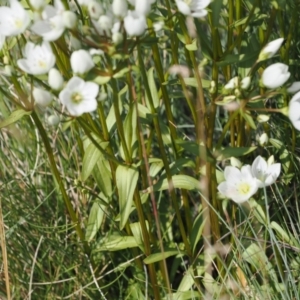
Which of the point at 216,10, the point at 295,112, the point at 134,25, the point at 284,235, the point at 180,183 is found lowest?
the point at 284,235

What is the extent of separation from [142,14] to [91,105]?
0.26 m

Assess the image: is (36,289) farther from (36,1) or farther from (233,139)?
(36,1)

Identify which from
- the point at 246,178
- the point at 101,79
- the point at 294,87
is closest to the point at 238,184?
the point at 246,178

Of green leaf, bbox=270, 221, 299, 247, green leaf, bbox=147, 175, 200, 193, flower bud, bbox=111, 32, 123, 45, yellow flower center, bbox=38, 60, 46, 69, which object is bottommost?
green leaf, bbox=270, 221, 299, 247

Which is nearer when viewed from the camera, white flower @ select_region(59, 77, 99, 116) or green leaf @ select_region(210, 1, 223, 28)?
white flower @ select_region(59, 77, 99, 116)

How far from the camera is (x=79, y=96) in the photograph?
5.21 ft

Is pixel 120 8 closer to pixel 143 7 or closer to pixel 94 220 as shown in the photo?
pixel 143 7

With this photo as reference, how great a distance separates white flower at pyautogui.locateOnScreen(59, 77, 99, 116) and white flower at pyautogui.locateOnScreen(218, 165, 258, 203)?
0.53 meters

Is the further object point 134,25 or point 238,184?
point 238,184

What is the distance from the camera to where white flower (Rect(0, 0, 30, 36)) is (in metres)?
1.67

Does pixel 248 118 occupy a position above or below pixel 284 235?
above

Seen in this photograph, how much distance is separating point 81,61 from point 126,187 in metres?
0.52

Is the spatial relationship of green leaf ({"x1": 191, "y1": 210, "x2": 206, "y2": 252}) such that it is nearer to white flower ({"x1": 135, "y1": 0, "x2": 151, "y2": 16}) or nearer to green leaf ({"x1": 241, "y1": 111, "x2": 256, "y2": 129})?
green leaf ({"x1": 241, "y1": 111, "x2": 256, "y2": 129})

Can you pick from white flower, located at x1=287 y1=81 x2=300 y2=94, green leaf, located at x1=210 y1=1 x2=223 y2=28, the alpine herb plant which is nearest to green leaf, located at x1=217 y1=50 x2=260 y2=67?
the alpine herb plant
